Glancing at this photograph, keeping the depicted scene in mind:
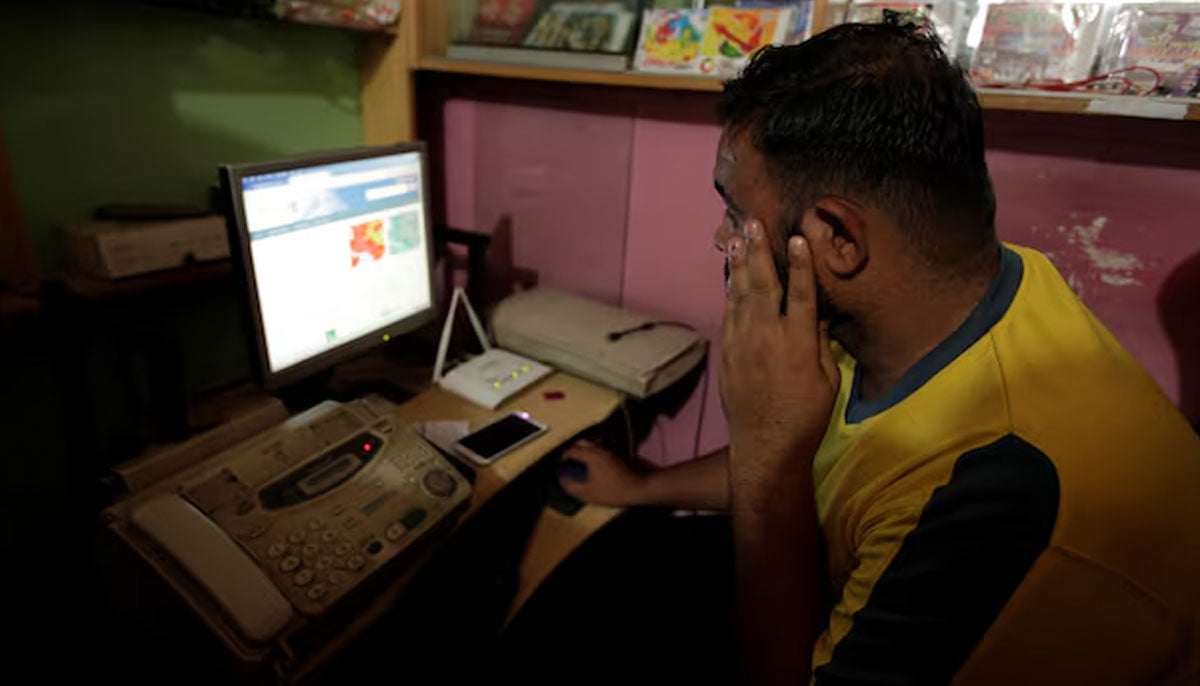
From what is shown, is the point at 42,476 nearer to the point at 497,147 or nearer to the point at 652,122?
the point at 497,147

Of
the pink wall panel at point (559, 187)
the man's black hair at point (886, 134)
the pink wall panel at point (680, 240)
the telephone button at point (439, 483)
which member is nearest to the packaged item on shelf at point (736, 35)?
the pink wall panel at point (680, 240)

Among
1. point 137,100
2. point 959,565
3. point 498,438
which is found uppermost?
point 137,100

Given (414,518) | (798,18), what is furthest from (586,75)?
(414,518)

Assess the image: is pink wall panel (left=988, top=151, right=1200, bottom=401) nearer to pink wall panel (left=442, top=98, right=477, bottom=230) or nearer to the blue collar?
the blue collar

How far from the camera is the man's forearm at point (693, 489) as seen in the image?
4.49 feet

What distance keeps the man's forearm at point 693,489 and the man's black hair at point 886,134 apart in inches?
26.8

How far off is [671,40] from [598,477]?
95 cm

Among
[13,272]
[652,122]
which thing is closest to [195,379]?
[13,272]

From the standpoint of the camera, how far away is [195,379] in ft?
5.27

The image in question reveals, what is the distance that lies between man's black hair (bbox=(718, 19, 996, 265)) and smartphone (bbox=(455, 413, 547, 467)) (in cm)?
70

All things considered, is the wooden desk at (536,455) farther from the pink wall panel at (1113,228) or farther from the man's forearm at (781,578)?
the pink wall panel at (1113,228)

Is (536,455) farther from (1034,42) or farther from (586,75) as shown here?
(1034,42)

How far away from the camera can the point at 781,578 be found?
883 mm

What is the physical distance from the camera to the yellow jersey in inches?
26.7
